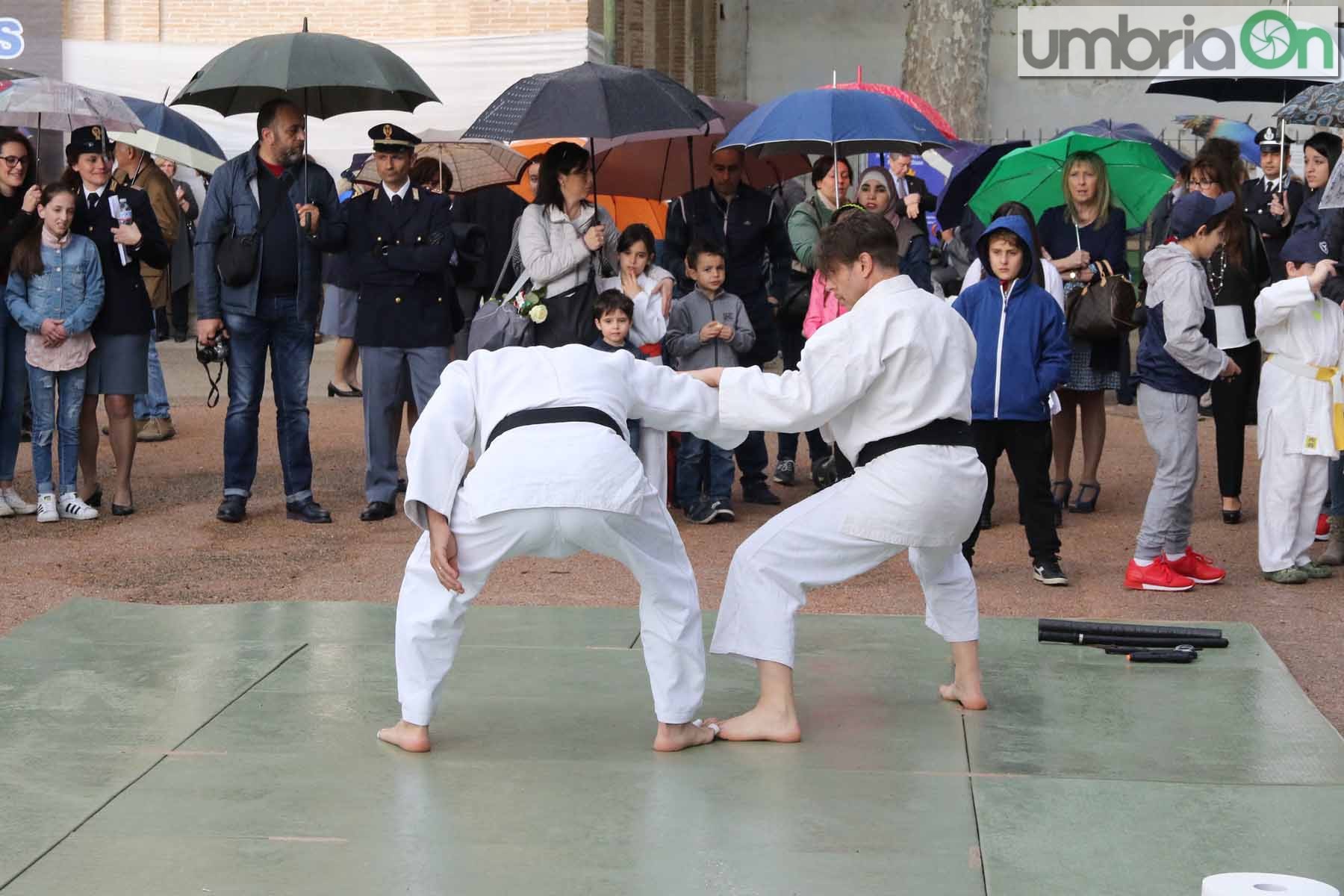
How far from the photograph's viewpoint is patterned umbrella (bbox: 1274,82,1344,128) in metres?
8.00

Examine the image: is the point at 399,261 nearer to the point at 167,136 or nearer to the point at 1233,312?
the point at 167,136

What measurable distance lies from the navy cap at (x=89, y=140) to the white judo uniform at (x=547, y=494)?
16.5 ft

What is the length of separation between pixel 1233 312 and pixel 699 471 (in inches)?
112

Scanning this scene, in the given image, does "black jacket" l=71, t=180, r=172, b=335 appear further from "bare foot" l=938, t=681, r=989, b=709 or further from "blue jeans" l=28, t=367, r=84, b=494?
"bare foot" l=938, t=681, r=989, b=709

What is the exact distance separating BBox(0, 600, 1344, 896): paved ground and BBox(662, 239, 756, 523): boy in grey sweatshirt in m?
2.62

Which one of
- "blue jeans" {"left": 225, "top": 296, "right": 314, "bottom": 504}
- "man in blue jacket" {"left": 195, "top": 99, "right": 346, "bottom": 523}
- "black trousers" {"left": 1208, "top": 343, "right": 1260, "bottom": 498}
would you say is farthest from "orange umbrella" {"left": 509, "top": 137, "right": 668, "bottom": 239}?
"black trousers" {"left": 1208, "top": 343, "right": 1260, "bottom": 498}

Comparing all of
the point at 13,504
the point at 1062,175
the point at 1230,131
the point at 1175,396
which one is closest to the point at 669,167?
the point at 1062,175

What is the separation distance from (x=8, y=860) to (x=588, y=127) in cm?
507

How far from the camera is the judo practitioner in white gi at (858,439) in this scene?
496 cm

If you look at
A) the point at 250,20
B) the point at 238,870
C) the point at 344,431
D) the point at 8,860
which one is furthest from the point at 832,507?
the point at 250,20

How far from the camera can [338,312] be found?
41.0ft

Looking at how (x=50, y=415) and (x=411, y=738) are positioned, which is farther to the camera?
(x=50, y=415)

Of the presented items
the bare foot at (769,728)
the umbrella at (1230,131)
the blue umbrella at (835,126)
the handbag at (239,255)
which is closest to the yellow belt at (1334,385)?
the blue umbrella at (835,126)

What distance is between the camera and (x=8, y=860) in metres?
4.09
